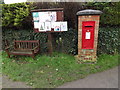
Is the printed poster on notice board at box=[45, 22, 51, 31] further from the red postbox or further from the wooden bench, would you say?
the red postbox

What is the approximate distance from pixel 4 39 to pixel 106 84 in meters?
5.08

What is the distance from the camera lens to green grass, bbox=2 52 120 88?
3.26 metres

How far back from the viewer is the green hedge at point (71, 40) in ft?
15.2

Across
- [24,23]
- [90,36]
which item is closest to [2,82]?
[24,23]

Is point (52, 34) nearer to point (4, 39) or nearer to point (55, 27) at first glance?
point (55, 27)

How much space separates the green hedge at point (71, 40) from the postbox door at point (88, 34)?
79 cm

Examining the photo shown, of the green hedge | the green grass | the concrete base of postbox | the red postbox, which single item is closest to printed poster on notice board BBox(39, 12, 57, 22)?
the green hedge

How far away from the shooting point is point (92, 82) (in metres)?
3.09

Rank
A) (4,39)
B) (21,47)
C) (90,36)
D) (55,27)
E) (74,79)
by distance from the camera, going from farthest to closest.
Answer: (4,39) → (21,47) → (55,27) → (90,36) → (74,79)

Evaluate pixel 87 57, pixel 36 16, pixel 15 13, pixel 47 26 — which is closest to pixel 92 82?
pixel 87 57

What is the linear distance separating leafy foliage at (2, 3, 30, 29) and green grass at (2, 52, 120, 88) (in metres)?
1.64

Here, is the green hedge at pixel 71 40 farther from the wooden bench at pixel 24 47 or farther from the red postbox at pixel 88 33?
the red postbox at pixel 88 33

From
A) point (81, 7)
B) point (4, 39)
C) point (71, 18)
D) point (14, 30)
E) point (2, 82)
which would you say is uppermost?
point (81, 7)

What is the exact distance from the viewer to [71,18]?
4734 millimetres
